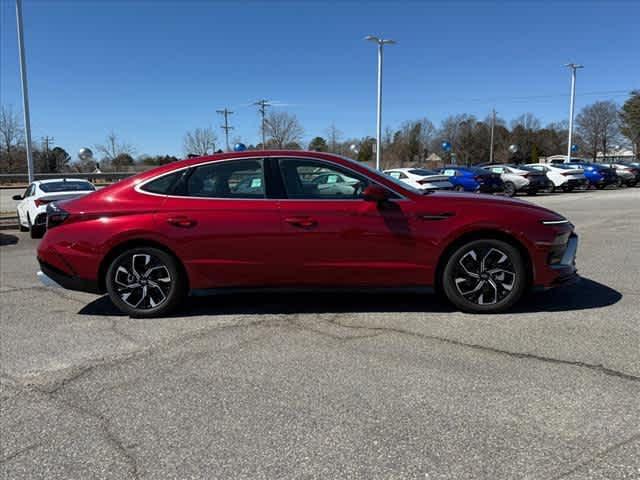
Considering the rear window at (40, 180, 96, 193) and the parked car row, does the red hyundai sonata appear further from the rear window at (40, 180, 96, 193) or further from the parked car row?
the parked car row

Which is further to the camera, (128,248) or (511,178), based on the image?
(511,178)

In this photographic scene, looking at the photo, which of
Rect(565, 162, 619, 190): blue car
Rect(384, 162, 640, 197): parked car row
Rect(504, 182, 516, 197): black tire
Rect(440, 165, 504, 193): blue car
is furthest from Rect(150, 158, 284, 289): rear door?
Rect(565, 162, 619, 190): blue car

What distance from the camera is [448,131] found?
270 feet

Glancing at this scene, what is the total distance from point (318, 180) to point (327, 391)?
7.32 ft

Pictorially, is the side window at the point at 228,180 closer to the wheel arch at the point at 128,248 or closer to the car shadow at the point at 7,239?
Result: the wheel arch at the point at 128,248

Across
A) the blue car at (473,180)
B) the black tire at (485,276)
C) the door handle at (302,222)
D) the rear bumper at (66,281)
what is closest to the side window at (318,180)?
the door handle at (302,222)

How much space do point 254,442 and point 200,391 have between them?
30.4 inches

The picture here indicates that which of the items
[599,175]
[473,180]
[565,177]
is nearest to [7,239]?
Result: [473,180]

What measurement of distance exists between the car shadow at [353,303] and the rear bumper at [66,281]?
40 centimetres

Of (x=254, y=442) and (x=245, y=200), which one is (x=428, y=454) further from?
(x=245, y=200)

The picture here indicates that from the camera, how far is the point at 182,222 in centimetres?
475

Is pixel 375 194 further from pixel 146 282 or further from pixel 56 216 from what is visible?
pixel 56 216

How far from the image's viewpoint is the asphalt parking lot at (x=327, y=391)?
99.1 inches

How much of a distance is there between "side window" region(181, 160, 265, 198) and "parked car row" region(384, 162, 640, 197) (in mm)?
13855
